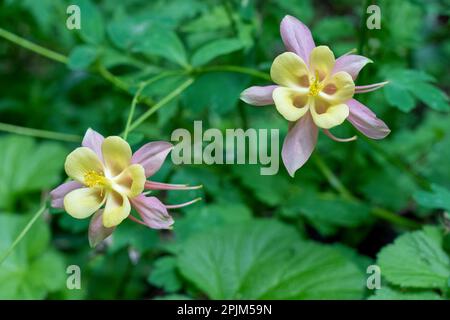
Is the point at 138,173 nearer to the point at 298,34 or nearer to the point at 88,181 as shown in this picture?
the point at 88,181

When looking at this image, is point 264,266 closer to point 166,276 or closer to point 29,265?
point 166,276

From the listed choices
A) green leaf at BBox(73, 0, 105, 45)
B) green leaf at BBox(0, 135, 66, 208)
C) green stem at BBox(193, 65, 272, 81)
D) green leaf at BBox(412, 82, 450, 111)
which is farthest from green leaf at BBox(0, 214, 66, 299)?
green leaf at BBox(412, 82, 450, 111)

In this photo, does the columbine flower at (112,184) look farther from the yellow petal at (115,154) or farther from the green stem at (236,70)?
the green stem at (236,70)

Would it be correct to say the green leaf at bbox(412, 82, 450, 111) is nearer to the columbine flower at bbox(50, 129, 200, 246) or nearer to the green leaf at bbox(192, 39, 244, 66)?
the green leaf at bbox(192, 39, 244, 66)

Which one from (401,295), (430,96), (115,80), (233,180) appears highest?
(115,80)

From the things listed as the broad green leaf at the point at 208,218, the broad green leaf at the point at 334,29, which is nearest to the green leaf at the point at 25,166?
the broad green leaf at the point at 208,218

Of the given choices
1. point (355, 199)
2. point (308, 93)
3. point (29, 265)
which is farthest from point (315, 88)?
point (29, 265)
